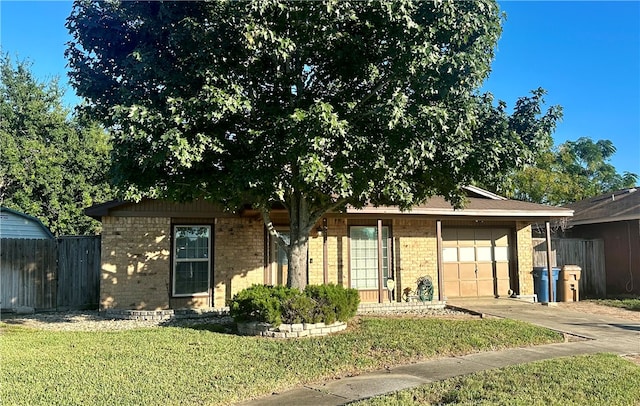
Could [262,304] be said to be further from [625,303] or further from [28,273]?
[625,303]

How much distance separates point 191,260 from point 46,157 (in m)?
13.1

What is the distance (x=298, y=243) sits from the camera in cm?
1030

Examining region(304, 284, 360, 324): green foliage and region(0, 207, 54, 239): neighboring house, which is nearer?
region(304, 284, 360, 324): green foliage

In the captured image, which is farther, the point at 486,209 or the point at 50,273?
the point at 486,209

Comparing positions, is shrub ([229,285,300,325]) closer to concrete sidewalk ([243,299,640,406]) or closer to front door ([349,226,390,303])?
concrete sidewalk ([243,299,640,406])

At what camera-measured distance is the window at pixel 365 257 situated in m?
14.6

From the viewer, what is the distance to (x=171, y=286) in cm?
1312

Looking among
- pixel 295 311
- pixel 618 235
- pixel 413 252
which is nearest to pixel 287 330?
pixel 295 311

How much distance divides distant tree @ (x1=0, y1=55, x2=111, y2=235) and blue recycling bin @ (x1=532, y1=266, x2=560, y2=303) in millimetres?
17580

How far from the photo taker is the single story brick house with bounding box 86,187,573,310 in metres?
12.9

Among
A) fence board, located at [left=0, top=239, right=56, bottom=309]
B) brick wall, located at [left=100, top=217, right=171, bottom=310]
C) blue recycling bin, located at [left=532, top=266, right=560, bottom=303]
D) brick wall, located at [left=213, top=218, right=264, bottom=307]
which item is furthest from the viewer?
blue recycling bin, located at [left=532, top=266, right=560, bottom=303]

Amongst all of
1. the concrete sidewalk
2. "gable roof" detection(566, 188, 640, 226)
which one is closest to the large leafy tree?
the concrete sidewalk

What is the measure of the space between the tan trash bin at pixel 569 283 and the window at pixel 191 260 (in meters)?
10.6

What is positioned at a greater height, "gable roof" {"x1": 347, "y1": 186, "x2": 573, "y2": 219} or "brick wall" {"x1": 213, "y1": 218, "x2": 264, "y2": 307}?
"gable roof" {"x1": 347, "y1": 186, "x2": 573, "y2": 219}
